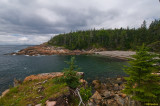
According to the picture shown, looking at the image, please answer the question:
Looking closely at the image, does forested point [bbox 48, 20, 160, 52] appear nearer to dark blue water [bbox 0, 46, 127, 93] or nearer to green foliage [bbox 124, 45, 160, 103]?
dark blue water [bbox 0, 46, 127, 93]

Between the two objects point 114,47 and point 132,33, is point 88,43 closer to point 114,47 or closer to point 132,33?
point 114,47

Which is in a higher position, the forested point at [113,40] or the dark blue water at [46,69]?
the forested point at [113,40]

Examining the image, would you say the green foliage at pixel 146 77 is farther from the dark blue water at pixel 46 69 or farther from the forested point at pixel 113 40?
the forested point at pixel 113 40

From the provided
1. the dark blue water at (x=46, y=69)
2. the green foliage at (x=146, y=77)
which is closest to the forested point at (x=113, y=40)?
the dark blue water at (x=46, y=69)

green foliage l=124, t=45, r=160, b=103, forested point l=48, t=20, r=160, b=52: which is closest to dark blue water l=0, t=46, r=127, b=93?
green foliage l=124, t=45, r=160, b=103

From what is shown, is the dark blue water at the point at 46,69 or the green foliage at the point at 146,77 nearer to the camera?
the green foliage at the point at 146,77

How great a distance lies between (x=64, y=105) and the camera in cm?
598

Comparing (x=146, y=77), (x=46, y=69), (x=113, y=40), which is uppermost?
(x=113, y=40)

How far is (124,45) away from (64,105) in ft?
299

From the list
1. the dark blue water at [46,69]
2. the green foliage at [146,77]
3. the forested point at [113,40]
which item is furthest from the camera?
the forested point at [113,40]

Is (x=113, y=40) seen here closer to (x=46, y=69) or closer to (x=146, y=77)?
(x=46, y=69)

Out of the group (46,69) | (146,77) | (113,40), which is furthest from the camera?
(113,40)

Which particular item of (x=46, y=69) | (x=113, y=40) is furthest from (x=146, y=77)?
(x=113, y=40)

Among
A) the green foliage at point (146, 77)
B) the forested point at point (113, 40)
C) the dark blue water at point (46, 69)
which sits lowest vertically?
the dark blue water at point (46, 69)
